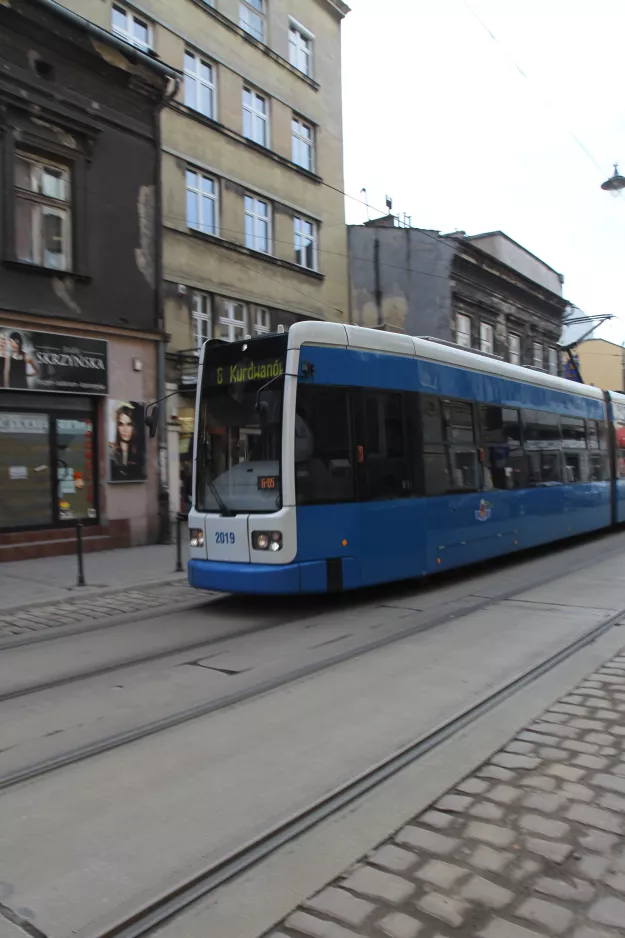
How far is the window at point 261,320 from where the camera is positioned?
794 inches

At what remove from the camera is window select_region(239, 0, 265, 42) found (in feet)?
67.1

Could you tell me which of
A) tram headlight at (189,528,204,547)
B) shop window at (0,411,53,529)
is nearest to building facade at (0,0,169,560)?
shop window at (0,411,53,529)

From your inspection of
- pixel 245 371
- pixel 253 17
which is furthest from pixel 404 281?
pixel 245 371

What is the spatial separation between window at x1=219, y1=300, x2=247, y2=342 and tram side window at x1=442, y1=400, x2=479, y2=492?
9856 mm

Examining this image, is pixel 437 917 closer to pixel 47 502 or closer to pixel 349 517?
pixel 349 517

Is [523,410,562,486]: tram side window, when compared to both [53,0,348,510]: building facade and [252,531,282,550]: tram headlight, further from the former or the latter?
[53,0,348,510]: building facade

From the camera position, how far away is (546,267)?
121 feet

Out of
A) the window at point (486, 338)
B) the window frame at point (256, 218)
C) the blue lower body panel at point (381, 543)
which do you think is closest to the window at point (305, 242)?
the window frame at point (256, 218)

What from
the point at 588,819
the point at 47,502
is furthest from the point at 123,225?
the point at 588,819

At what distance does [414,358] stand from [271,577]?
342cm

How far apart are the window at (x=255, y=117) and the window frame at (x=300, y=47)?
2239 millimetres

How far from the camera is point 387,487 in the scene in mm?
8766

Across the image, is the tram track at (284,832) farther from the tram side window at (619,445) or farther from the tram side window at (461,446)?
the tram side window at (619,445)

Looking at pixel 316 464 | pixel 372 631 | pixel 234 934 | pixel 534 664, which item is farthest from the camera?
pixel 316 464
